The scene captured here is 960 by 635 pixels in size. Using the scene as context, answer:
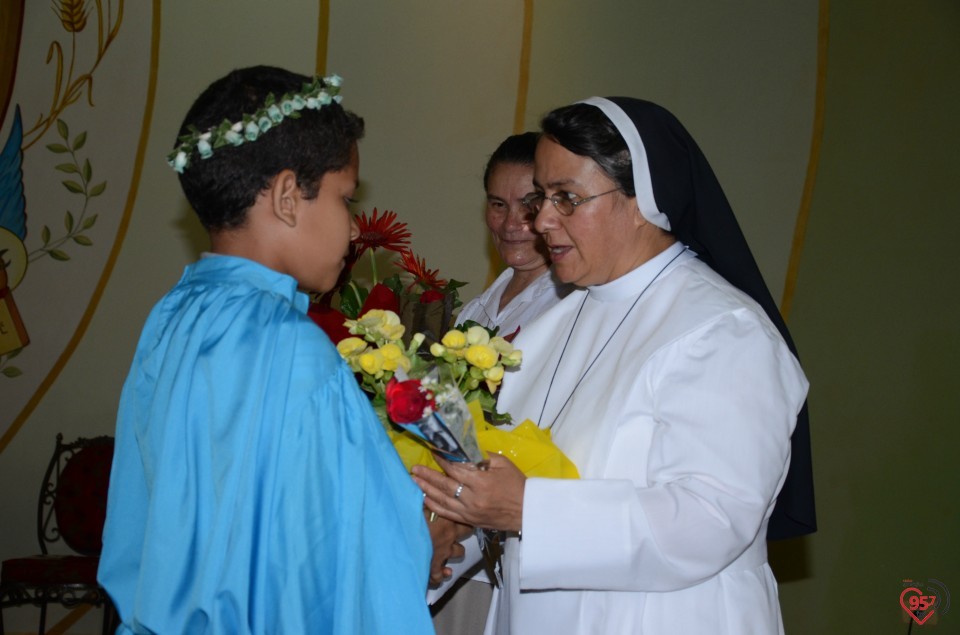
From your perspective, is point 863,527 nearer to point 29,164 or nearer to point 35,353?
point 35,353

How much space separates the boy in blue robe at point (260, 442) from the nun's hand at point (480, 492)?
1.02 feet

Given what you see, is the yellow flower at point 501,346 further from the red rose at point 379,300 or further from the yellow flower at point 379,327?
the red rose at point 379,300

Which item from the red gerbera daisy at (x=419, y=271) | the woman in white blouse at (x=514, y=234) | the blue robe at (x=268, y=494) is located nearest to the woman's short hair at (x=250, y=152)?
the blue robe at (x=268, y=494)

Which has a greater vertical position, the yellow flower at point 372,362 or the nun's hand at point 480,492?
the yellow flower at point 372,362

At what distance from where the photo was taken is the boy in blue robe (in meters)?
1.49

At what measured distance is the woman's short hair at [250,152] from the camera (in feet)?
5.32

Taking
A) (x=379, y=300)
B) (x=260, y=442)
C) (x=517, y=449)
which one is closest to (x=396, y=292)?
(x=379, y=300)

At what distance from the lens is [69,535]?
4.83m

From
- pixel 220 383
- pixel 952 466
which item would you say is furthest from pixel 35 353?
pixel 952 466

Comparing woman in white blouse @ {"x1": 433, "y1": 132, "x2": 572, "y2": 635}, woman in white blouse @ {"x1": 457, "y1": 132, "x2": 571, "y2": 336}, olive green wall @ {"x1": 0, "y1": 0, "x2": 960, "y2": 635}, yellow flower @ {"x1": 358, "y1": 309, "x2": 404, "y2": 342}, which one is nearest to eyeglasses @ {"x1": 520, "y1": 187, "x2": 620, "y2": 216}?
yellow flower @ {"x1": 358, "y1": 309, "x2": 404, "y2": 342}

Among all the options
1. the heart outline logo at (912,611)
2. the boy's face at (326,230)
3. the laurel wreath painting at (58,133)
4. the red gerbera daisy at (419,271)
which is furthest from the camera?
the laurel wreath painting at (58,133)

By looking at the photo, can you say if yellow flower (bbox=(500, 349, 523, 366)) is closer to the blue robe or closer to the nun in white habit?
the nun in white habit

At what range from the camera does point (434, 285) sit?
9.52 feet

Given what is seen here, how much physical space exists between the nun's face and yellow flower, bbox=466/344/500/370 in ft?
1.54
